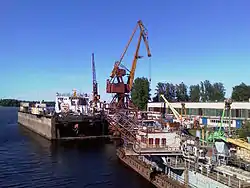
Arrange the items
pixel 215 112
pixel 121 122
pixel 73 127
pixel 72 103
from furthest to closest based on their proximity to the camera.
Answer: pixel 72 103 < pixel 215 112 < pixel 73 127 < pixel 121 122

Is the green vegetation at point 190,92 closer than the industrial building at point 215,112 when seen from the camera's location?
No

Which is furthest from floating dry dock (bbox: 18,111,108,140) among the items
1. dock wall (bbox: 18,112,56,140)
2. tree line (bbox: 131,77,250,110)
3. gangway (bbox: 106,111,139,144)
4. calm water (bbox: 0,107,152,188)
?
tree line (bbox: 131,77,250,110)

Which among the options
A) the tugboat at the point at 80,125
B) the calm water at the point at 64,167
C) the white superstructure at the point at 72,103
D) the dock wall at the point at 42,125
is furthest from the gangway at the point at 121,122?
the white superstructure at the point at 72,103

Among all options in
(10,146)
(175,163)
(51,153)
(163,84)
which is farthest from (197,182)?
(163,84)

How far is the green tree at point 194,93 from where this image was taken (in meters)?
164

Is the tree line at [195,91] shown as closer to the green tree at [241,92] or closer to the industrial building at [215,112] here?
the green tree at [241,92]

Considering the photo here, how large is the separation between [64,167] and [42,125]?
39.0 metres

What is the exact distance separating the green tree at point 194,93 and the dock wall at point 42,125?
92653 millimetres

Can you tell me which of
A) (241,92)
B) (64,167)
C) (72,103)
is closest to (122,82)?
(72,103)

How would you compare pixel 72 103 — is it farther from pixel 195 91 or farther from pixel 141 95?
pixel 195 91

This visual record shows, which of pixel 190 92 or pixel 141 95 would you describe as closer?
pixel 141 95

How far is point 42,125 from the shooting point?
258 feet

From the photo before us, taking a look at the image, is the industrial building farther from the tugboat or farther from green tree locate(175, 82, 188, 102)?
green tree locate(175, 82, 188, 102)

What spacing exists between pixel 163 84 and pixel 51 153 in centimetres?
12027
